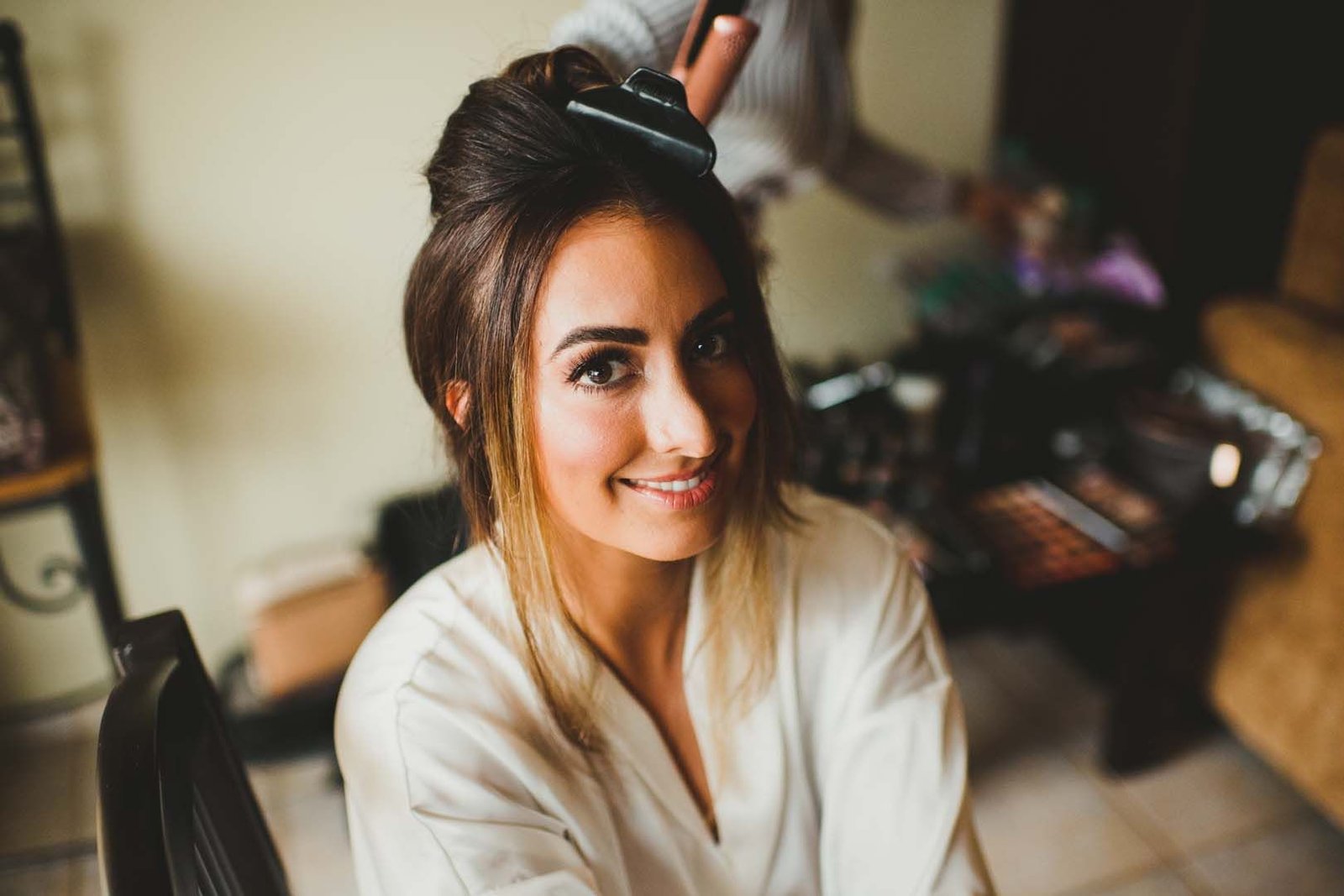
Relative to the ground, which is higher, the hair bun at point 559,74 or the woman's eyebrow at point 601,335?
the hair bun at point 559,74

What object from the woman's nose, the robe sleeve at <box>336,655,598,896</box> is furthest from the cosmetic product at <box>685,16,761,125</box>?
the robe sleeve at <box>336,655,598,896</box>

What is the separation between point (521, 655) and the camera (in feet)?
3.03

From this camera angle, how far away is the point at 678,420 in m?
0.81

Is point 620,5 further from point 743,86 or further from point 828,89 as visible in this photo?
point 828,89

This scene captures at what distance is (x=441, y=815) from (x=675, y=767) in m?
0.25

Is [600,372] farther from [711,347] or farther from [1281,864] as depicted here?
[1281,864]

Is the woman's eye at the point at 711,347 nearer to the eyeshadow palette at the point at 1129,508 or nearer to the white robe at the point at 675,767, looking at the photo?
the white robe at the point at 675,767

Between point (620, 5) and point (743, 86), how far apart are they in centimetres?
27

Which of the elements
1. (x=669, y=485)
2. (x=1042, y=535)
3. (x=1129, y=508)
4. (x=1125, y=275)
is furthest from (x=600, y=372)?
Result: (x=1125, y=275)

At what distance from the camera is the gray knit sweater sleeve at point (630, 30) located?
1.13 meters

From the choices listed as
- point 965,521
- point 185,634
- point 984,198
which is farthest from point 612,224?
point 984,198

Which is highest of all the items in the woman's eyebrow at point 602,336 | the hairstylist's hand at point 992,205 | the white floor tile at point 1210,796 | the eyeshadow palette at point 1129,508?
the woman's eyebrow at point 602,336

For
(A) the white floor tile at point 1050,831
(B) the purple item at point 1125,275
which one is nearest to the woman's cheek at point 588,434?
(A) the white floor tile at point 1050,831

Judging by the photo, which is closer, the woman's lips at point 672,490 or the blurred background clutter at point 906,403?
the woman's lips at point 672,490
